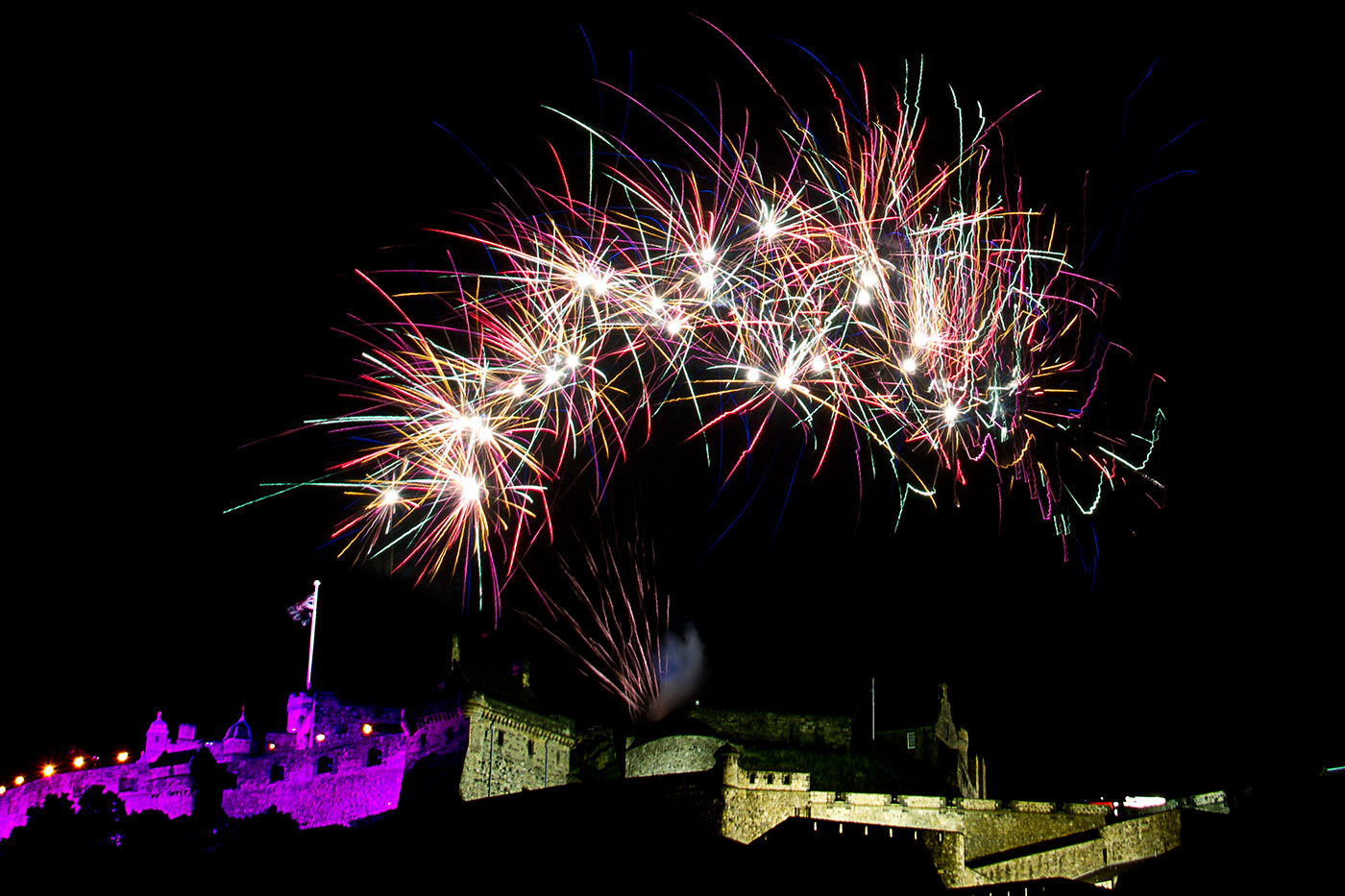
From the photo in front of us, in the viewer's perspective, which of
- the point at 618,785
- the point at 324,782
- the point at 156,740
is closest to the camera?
the point at 618,785

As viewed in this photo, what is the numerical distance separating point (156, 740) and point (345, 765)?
9733mm

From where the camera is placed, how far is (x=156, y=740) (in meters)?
40.1

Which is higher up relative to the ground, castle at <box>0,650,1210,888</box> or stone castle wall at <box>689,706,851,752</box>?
stone castle wall at <box>689,706,851,752</box>

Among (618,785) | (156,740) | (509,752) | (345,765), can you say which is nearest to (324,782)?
(345,765)

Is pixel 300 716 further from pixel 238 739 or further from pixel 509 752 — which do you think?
pixel 509 752

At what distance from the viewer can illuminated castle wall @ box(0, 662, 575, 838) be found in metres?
35.6

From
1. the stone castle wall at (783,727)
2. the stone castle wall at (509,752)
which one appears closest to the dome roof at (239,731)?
the stone castle wall at (509,752)

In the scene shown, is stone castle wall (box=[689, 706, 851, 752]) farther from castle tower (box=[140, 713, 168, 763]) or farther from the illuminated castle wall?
castle tower (box=[140, 713, 168, 763])

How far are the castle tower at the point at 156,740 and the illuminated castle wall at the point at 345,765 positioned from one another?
0.71 feet

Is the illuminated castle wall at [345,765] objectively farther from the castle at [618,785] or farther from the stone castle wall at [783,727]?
the stone castle wall at [783,727]

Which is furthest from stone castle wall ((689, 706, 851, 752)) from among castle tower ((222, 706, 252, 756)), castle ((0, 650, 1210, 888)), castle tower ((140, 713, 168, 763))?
castle tower ((140, 713, 168, 763))

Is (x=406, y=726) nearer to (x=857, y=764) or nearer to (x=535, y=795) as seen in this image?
(x=535, y=795)

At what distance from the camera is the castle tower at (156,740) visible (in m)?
39.5

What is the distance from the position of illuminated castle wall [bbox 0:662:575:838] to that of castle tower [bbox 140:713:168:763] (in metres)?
0.22
